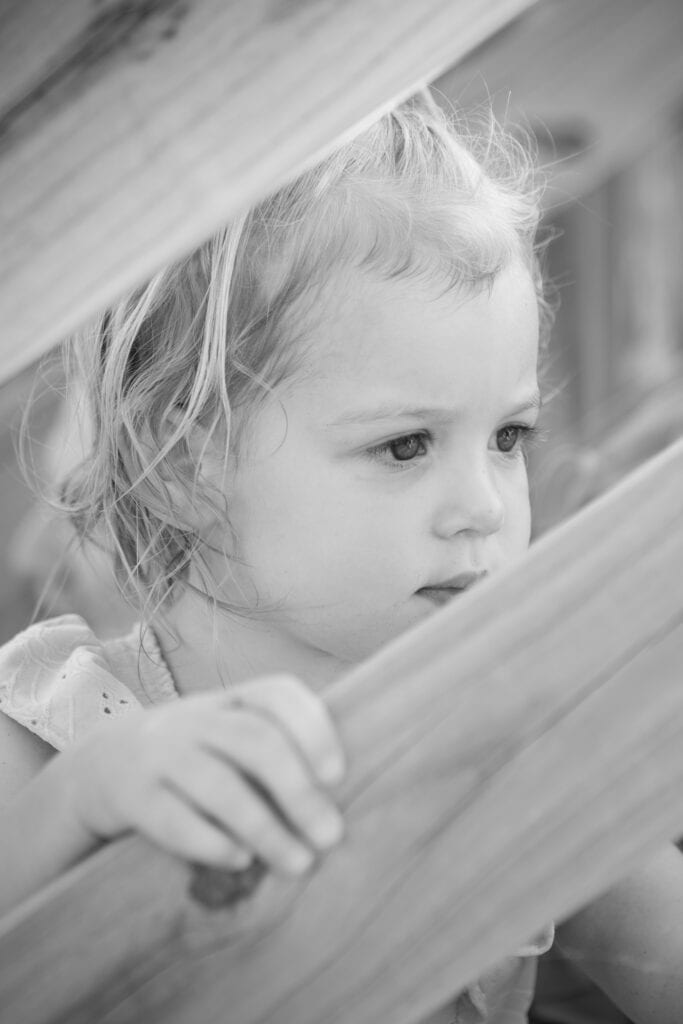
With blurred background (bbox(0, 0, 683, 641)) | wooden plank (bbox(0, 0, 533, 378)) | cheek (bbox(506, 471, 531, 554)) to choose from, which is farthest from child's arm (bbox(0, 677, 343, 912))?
blurred background (bbox(0, 0, 683, 641))

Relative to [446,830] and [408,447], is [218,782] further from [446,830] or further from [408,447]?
[408,447]

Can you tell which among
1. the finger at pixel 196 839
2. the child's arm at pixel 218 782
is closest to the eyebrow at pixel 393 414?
the child's arm at pixel 218 782

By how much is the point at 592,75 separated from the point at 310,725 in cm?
353

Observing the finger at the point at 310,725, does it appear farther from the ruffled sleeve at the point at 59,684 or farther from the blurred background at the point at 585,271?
the blurred background at the point at 585,271

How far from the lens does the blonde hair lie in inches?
47.1

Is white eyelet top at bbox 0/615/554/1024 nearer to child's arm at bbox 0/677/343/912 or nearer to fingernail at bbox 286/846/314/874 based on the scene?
child's arm at bbox 0/677/343/912

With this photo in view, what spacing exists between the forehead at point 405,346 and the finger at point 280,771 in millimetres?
610

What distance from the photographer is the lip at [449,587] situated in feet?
3.84

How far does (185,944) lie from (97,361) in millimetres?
938

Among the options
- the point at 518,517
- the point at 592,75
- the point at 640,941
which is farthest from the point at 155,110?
the point at 592,75

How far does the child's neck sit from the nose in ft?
0.86

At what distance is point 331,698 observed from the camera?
0.54 m

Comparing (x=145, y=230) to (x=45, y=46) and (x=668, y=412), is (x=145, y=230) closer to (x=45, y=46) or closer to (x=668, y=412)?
(x=45, y=46)

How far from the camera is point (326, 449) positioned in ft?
3.85
